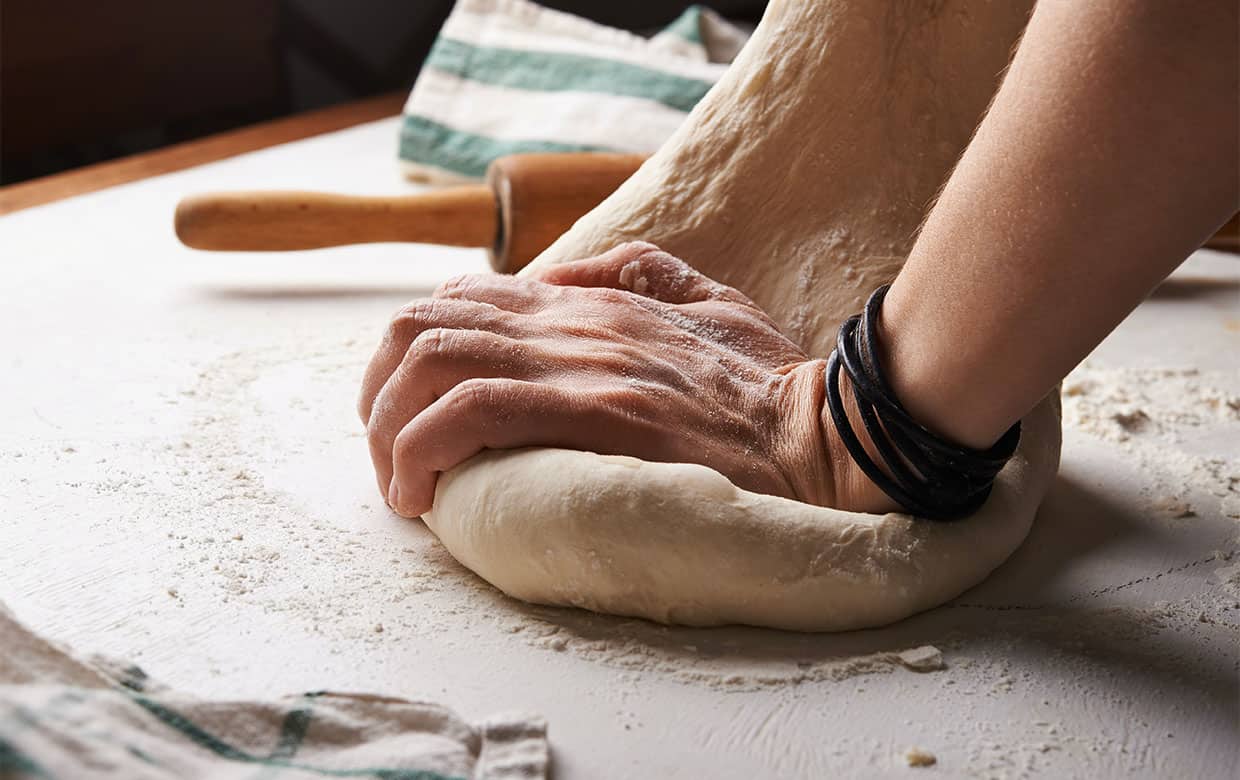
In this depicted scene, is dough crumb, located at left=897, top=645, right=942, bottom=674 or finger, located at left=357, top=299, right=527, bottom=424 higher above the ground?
finger, located at left=357, top=299, right=527, bottom=424

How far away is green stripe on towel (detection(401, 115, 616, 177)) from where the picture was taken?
2.12m

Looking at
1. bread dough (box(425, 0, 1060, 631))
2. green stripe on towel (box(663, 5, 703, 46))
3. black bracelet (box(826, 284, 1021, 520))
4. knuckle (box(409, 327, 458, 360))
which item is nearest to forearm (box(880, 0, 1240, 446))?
black bracelet (box(826, 284, 1021, 520))

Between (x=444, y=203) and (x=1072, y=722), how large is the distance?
1178 millimetres

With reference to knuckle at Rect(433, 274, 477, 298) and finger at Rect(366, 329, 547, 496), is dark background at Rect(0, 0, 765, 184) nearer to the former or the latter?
knuckle at Rect(433, 274, 477, 298)

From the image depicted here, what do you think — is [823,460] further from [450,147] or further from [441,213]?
[450,147]

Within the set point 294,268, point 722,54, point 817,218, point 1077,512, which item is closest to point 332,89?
point 722,54

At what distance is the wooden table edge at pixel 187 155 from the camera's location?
207cm

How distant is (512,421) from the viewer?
2.77 ft

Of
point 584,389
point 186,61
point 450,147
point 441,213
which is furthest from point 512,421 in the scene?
point 186,61

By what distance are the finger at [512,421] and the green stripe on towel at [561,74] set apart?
1317 mm

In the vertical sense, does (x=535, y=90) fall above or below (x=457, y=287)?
below

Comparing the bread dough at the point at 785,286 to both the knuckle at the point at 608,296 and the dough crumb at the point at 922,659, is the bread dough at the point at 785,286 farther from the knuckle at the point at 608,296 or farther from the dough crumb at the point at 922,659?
the knuckle at the point at 608,296

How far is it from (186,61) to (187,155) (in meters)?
0.86

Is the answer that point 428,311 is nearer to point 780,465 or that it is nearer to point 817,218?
point 780,465
